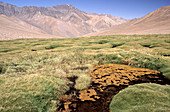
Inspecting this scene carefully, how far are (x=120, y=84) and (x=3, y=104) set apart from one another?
9.48 meters

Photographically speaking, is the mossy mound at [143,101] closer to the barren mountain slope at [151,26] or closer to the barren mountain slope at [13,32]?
the barren mountain slope at [151,26]

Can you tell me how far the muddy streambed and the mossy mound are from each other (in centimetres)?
94

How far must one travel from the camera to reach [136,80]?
1169cm

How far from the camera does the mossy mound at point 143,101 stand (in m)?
6.36

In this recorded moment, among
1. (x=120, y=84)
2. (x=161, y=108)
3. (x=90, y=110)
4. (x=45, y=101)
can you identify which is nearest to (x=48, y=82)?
(x=45, y=101)

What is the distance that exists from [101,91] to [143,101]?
11.9 ft

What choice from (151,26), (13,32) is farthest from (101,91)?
(151,26)

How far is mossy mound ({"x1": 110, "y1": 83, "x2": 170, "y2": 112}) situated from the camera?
6.36 m

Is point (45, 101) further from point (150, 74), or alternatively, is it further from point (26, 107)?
point (150, 74)

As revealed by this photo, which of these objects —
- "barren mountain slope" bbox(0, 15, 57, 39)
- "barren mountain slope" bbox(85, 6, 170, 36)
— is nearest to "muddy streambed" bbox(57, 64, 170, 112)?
"barren mountain slope" bbox(85, 6, 170, 36)

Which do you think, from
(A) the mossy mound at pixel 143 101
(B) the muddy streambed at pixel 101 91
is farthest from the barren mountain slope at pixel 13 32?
(A) the mossy mound at pixel 143 101

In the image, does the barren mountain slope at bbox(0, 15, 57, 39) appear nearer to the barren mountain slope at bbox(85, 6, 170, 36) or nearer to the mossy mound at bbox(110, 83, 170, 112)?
the barren mountain slope at bbox(85, 6, 170, 36)

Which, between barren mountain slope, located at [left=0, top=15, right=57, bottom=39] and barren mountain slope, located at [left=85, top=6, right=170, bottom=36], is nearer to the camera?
barren mountain slope, located at [left=0, top=15, right=57, bottom=39]

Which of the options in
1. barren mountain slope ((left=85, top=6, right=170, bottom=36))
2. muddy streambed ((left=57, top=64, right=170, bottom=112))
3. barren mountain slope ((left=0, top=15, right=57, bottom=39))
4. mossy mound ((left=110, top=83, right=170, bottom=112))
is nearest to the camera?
mossy mound ((left=110, top=83, right=170, bottom=112))
